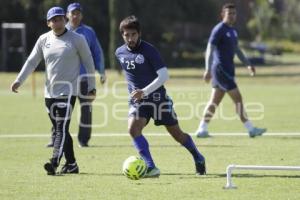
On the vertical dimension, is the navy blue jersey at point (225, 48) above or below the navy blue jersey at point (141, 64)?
below

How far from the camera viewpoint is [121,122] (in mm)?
19453

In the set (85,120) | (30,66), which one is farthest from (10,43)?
(30,66)

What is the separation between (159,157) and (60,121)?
87.4 inches

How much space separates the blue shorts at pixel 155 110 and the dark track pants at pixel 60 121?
3.07ft

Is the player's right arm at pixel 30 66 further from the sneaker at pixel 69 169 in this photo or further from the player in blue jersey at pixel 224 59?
the player in blue jersey at pixel 224 59

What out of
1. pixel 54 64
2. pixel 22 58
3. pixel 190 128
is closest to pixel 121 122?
pixel 190 128

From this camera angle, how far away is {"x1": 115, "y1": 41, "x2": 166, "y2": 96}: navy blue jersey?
9.94 m

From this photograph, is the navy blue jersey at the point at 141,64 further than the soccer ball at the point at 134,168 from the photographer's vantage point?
Yes

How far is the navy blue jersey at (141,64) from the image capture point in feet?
32.6

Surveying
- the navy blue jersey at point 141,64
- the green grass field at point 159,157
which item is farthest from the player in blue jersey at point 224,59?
the navy blue jersey at point 141,64

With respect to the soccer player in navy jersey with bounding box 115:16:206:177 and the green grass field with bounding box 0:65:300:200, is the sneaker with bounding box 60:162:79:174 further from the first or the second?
the soccer player in navy jersey with bounding box 115:16:206:177

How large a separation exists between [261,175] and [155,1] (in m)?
39.2

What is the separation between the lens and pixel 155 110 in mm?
10203

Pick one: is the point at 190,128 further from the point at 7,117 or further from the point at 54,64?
the point at 54,64
